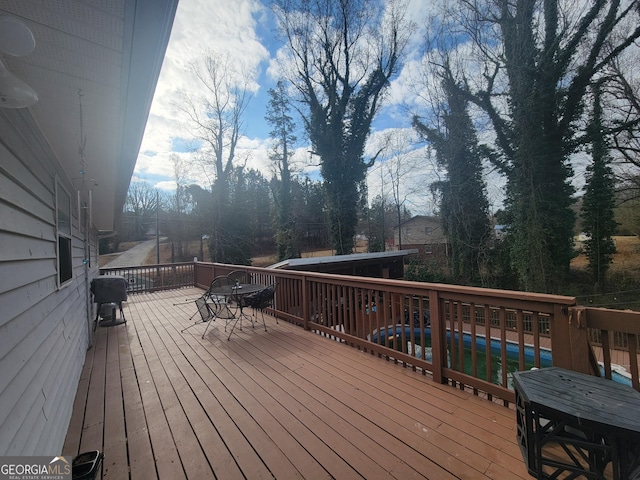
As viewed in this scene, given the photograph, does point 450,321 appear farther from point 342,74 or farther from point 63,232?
point 342,74

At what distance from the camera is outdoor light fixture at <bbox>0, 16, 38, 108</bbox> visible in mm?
952

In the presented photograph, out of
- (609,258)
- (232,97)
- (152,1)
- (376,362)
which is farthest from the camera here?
(232,97)

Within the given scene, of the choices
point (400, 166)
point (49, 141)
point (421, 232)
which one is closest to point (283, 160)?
point (400, 166)

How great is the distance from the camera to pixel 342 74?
15000 mm

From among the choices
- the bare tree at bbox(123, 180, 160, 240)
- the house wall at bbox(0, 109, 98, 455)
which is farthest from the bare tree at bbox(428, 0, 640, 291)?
the bare tree at bbox(123, 180, 160, 240)

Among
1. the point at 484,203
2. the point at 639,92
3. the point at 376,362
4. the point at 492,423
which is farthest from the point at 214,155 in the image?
the point at 639,92

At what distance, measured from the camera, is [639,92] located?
953 cm

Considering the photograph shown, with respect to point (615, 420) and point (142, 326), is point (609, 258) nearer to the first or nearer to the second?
point (615, 420)

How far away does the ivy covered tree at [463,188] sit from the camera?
12781 millimetres

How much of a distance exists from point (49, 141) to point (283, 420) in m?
2.89

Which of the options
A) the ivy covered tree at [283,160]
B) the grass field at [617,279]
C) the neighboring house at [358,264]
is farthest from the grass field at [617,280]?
the ivy covered tree at [283,160]

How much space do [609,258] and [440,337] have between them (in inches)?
589

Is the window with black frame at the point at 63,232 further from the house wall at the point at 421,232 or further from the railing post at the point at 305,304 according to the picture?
the house wall at the point at 421,232

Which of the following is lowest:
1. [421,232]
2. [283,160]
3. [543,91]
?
[421,232]
